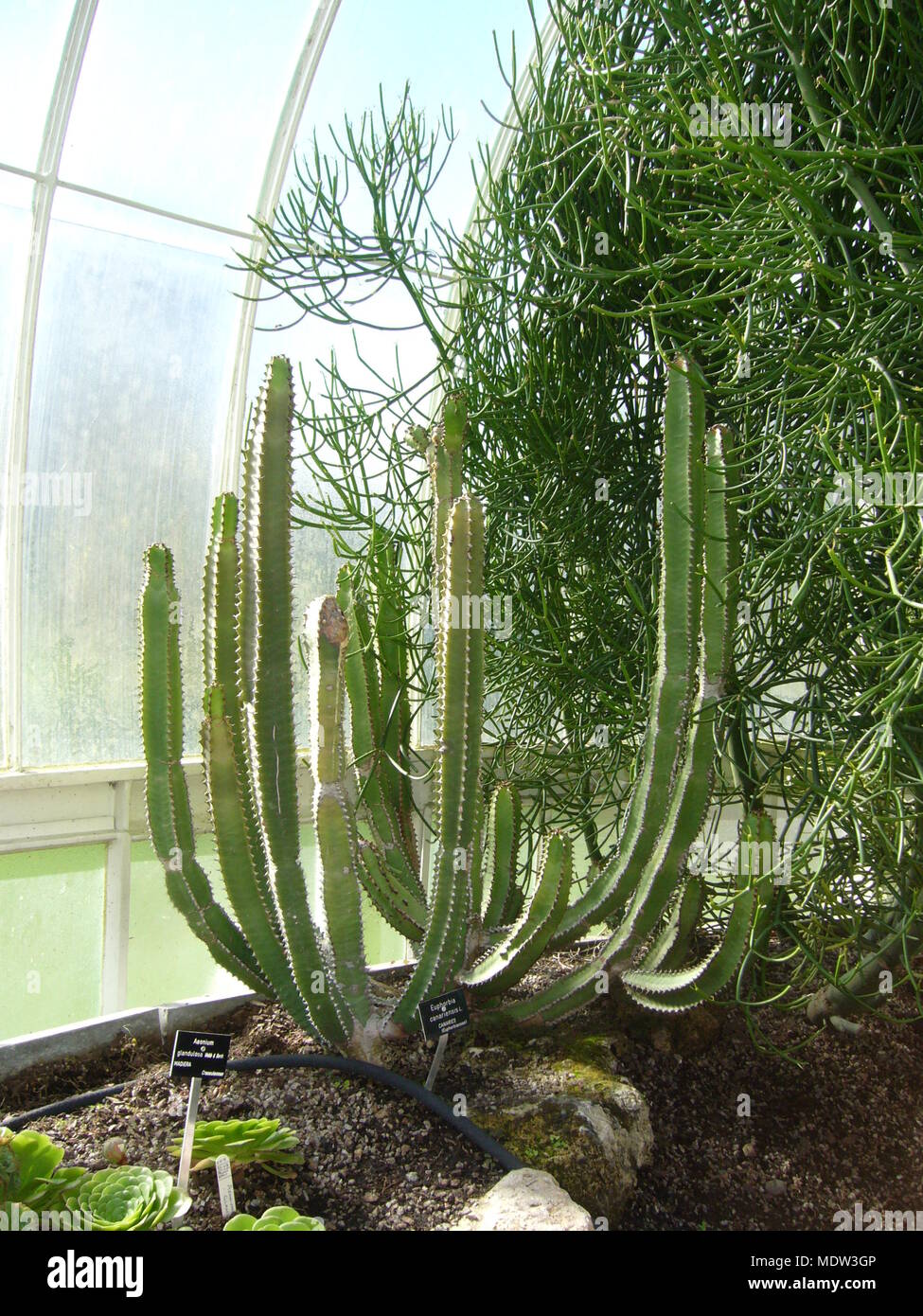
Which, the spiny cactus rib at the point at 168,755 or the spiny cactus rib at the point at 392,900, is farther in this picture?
the spiny cactus rib at the point at 392,900

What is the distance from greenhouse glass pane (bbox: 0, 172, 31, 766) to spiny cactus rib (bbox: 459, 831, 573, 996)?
210 centimetres

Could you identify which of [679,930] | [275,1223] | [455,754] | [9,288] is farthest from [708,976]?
[9,288]

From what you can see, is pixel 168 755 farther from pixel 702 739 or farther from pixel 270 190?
pixel 270 190

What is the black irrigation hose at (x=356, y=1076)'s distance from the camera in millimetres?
1388

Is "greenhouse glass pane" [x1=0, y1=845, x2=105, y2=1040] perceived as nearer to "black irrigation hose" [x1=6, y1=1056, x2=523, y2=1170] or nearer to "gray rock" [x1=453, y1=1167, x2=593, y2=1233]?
"black irrigation hose" [x1=6, y1=1056, x2=523, y2=1170]

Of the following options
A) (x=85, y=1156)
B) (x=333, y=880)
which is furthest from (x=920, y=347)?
(x=85, y=1156)

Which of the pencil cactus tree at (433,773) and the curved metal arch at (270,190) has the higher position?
the curved metal arch at (270,190)

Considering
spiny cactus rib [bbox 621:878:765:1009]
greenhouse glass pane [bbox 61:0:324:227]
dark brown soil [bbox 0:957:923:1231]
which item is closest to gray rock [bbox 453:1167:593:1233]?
dark brown soil [bbox 0:957:923:1231]

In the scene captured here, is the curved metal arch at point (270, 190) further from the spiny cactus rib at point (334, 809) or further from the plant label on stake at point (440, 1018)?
the plant label on stake at point (440, 1018)

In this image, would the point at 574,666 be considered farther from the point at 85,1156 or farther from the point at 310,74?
the point at 310,74

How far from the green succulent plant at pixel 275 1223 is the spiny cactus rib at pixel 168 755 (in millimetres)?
601

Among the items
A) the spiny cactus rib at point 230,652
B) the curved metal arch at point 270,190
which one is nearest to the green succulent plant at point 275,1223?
the spiny cactus rib at point 230,652

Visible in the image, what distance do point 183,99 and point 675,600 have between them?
247cm

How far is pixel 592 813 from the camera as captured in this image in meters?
2.13
